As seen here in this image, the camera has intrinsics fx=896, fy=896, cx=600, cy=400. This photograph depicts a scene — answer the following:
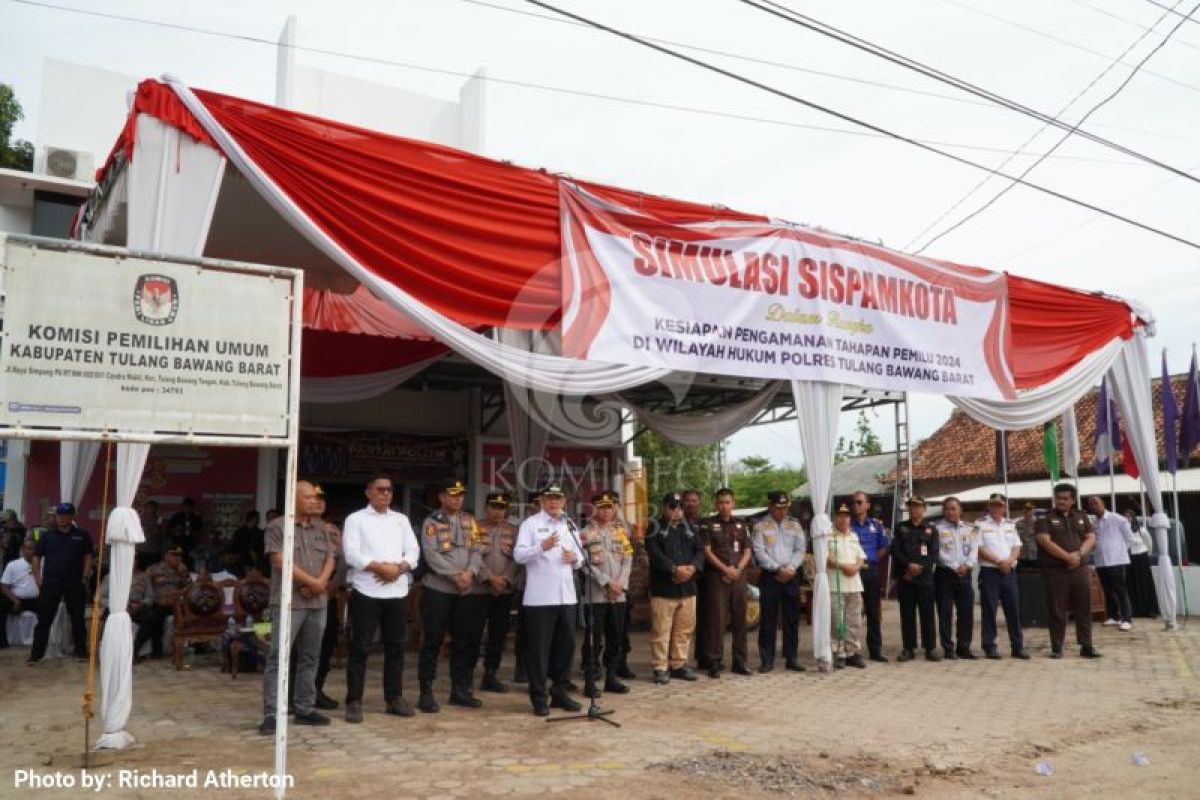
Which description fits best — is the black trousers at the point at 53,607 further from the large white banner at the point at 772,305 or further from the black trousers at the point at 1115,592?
the black trousers at the point at 1115,592

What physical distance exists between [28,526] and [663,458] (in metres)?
15.1

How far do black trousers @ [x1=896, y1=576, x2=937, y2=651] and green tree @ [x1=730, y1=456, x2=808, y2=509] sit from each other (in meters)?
29.9

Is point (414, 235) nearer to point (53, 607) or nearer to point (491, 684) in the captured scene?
point (491, 684)

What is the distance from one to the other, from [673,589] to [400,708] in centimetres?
252

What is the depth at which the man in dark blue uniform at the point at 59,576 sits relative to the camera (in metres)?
8.33

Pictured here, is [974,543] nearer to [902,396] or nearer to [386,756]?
[902,396]

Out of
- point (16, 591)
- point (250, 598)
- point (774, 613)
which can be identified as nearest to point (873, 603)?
point (774, 613)

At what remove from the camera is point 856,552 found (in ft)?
27.5

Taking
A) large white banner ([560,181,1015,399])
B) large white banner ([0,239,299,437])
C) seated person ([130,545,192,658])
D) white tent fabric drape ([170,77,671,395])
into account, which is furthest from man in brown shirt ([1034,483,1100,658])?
seated person ([130,545,192,658])

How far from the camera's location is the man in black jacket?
743 cm

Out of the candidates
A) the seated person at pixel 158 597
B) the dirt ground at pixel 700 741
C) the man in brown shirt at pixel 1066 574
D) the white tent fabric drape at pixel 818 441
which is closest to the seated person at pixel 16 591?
the seated person at pixel 158 597

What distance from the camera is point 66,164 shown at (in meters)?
14.9

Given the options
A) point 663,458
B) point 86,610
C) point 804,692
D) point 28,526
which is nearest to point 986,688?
point 804,692

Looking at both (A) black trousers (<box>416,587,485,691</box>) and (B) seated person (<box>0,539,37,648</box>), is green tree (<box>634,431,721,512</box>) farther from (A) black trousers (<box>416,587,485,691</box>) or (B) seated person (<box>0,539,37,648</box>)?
(A) black trousers (<box>416,587,485,691</box>)
